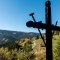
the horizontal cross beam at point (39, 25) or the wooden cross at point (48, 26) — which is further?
the wooden cross at point (48, 26)

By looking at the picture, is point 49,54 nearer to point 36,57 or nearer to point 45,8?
point 45,8

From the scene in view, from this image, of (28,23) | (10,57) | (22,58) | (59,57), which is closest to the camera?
(28,23)

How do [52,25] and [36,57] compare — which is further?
[36,57]

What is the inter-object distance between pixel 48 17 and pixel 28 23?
5.19 feet

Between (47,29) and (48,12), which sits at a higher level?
(48,12)

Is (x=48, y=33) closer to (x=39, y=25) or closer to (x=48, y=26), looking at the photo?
(x=48, y=26)

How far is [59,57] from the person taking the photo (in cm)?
5950

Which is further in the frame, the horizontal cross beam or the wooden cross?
the wooden cross

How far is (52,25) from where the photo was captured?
702 inches

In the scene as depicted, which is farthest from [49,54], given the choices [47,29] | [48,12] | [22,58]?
[22,58]

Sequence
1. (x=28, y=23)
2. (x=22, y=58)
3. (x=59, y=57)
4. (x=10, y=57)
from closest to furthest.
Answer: (x=28, y=23)
(x=59, y=57)
(x=22, y=58)
(x=10, y=57)

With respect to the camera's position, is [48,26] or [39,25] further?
[48,26]

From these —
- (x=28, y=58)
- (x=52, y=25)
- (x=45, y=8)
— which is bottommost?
(x=28, y=58)

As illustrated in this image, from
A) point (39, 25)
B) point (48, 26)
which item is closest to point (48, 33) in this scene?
point (48, 26)
